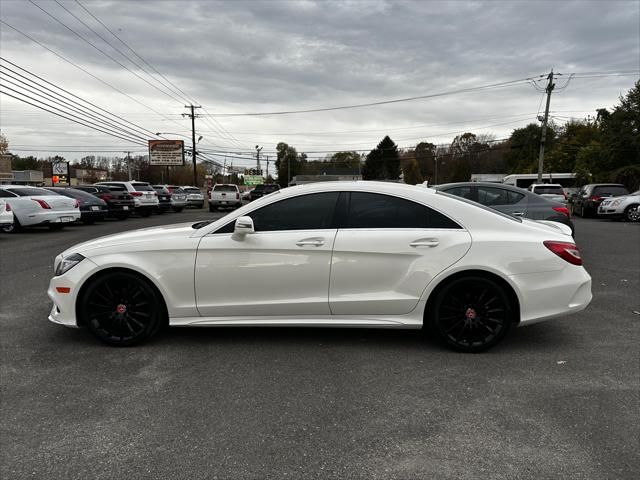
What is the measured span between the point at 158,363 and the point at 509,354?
3.02m

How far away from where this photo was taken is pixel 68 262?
4160 mm

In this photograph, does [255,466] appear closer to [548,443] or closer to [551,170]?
[548,443]

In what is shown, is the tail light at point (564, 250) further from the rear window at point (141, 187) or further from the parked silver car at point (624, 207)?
the rear window at point (141, 187)

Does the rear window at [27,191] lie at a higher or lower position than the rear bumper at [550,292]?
higher

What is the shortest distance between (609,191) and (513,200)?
17.3 m

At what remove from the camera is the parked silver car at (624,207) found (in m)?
18.9

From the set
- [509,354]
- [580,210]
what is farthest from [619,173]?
[509,354]

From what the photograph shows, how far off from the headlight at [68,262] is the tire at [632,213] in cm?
2100

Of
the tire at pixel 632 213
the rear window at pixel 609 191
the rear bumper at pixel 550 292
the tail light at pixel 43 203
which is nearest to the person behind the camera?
the rear bumper at pixel 550 292

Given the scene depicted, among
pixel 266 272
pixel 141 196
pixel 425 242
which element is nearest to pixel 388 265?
pixel 425 242

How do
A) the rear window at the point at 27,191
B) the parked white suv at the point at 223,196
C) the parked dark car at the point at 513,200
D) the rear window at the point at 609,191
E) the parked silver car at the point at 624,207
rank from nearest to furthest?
the parked dark car at the point at 513,200 → the rear window at the point at 27,191 → the parked silver car at the point at 624,207 → the rear window at the point at 609,191 → the parked white suv at the point at 223,196

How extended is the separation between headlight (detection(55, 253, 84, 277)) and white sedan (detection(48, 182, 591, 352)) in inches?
0.5

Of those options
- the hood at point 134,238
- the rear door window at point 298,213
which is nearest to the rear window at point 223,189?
the hood at point 134,238

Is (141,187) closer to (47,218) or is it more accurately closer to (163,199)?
(163,199)
